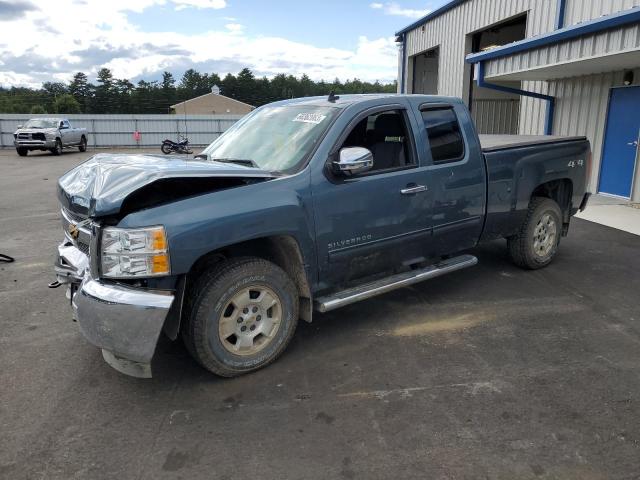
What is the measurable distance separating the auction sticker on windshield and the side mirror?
491 mm

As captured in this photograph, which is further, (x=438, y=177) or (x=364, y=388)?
(x=438, y=177)

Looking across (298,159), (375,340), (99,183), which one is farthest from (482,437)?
(99,183)

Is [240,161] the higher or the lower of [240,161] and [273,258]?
the higher

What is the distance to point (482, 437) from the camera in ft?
9.61

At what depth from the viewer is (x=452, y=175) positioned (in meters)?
4.72

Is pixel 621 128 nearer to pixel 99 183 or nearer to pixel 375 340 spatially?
pixel 375 340

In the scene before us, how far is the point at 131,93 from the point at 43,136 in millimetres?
67881

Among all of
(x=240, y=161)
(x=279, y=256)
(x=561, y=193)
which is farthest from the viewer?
(x=561, y=193)

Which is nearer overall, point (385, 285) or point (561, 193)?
point (385, 285)

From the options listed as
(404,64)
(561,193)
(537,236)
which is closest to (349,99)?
(537,236)

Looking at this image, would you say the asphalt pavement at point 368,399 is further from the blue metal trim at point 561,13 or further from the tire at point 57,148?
the tire at point 57,148

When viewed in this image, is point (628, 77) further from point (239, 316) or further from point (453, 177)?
point (239, 316)

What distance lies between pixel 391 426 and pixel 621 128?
1018 cm

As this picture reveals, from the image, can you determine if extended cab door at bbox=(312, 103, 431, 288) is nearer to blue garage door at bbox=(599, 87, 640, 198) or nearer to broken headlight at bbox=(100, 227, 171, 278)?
broken headlight at bbox=(100, 227, 171, 278)
